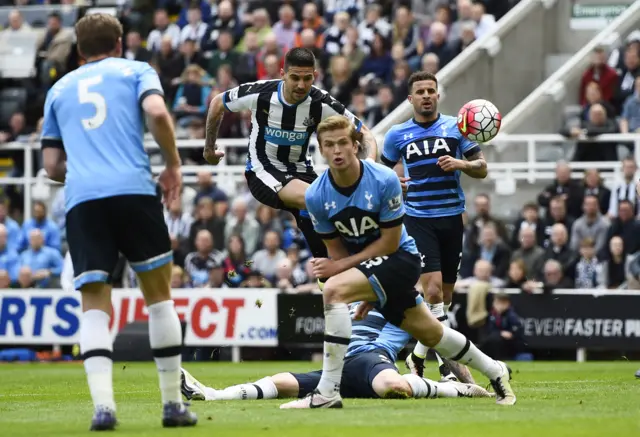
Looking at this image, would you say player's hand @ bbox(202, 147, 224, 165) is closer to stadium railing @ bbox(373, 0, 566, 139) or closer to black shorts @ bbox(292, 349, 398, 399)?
black shorts @ bbox(292, 349, 398, 399)

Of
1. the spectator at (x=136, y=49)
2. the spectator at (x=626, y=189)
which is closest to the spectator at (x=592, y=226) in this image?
the spectator at (x=626, y=189)

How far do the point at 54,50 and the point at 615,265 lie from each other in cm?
1227

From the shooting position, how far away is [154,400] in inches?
446

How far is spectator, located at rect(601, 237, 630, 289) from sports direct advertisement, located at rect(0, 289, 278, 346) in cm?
472

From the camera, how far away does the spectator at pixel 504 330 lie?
1934 cm

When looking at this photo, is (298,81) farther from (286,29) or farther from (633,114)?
(286,29)

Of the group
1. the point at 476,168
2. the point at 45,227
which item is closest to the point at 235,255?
the point at 45,227

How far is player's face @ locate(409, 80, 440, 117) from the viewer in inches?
498

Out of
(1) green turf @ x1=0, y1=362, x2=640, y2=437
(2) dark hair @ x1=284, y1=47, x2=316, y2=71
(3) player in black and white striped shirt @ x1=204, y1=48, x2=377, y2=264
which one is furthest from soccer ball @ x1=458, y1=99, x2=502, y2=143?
(1) green turf @ x1=0, y1=362, x2=640, y2=437

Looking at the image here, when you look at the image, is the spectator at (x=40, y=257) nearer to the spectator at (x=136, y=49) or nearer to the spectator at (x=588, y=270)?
the spectator at (x=136, y=49)

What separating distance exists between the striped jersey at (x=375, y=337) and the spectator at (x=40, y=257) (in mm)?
11768

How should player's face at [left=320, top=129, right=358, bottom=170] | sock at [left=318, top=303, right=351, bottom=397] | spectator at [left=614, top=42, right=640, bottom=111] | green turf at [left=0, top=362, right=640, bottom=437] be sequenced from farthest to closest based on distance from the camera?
spectator at [left=614, top=42, right=640, bottom=111] → sock at [left=318, top=303, right=351, bottom=397] → player's face at [left=320, top=129, right=358, bottom=170] → green turf at [left=0, top=362, right=640, bottom=437]

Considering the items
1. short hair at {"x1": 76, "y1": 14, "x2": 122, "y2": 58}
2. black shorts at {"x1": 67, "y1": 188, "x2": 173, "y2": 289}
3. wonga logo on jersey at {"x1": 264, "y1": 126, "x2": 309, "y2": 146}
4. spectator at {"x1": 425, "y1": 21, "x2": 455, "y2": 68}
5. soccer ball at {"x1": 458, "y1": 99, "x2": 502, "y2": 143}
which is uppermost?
spectator at {"x1": 425, "y1": 21, "x2": 455, "y2": 68}

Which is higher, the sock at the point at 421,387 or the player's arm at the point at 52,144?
the player's arm at the point at 52,144
